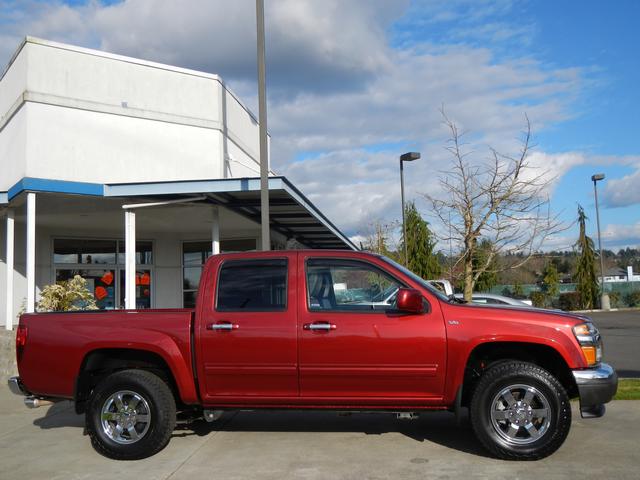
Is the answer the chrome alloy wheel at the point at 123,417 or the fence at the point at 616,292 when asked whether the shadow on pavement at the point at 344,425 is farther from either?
the fence at the point at 616,292

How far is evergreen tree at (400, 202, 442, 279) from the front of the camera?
32.0 meters

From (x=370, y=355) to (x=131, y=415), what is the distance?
2.42 metres

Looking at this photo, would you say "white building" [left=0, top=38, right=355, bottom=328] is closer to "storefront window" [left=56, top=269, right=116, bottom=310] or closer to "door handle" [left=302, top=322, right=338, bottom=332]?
"storefront window" [left=56, top=269, right=116, bottom=310]

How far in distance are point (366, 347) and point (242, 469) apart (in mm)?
1548

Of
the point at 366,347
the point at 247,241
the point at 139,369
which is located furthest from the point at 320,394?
the point at 247,241

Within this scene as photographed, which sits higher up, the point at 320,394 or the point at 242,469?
the point at 320,394

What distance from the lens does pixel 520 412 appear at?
5.64 m

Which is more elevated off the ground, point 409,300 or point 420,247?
point 420,247

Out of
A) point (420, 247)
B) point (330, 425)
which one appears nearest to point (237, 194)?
point (330, 425)

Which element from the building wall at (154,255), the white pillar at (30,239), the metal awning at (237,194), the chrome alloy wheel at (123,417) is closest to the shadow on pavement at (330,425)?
the chrome alloy wheel at (123,417)

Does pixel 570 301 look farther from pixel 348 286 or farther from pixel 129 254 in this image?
pixel 348 286

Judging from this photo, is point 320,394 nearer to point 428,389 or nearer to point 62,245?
point 428,389

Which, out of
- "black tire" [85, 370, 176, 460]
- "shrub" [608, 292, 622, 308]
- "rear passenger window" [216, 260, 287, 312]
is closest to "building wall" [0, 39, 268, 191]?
"black tire" [85, 370, 176, 460]

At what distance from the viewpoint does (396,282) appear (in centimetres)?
600
